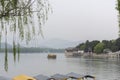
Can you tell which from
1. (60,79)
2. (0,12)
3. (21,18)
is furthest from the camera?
(60,79)

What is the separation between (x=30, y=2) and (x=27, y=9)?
137 mm

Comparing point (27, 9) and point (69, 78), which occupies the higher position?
point (27, 9)

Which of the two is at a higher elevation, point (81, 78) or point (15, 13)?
point (15, 13)

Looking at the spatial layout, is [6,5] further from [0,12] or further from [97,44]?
[97,44]

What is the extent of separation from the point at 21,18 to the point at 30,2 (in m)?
0.39

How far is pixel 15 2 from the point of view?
582 centimetres

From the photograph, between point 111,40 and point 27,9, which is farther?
point 111,40

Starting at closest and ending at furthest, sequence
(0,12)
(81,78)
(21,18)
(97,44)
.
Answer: (0,12) → (21,18) → (81,78) → (97,44)

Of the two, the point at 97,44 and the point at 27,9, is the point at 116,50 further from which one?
the point at 27,9

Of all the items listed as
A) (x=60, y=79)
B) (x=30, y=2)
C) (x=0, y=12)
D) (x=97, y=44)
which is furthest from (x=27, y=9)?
(x=97, y=44)

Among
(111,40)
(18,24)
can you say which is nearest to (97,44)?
(111,40)

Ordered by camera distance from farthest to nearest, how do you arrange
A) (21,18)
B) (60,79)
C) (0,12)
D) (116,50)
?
(116,50) → (60,79) → (21,18) → (0,12)

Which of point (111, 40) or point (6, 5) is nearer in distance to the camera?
point (6, 5)

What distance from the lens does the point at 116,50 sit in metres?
180
